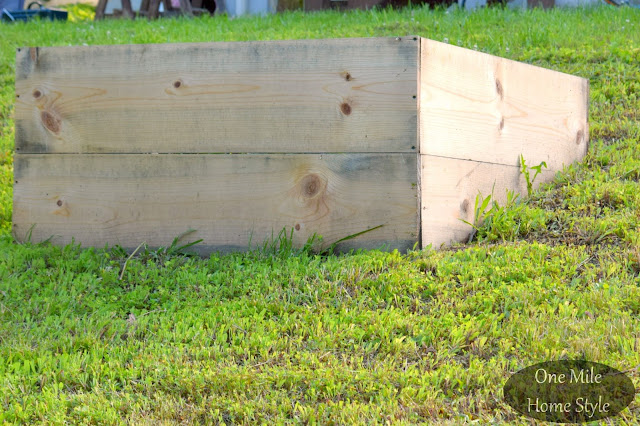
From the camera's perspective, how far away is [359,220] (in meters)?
3.27

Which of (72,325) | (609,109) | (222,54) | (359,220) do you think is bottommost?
(72,325)

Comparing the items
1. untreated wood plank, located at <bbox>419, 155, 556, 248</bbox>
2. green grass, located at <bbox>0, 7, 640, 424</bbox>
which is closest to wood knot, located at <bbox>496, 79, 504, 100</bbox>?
untreated wood plank, located at <bbox>419, 155, 556, 248</bbox>

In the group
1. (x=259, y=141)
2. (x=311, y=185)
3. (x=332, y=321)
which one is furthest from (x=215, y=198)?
(x=332, y=321)

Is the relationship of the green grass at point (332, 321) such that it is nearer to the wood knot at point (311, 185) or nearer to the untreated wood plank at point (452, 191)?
the untreated wood plank at point (452, 191)

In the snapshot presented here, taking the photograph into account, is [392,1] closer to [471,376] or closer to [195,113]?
[195,113]

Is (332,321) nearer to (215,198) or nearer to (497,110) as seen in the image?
(215,198)

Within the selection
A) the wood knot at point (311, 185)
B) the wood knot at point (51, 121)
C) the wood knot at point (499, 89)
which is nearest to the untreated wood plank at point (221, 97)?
the wood knot at point (51, 121)

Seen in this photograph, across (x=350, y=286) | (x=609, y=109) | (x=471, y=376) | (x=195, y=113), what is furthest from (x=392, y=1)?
(x=471, y=376)

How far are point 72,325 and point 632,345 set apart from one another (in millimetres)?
2110

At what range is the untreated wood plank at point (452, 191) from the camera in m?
3.23

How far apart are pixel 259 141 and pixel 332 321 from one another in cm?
119

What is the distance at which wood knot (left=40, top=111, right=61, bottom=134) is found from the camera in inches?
140

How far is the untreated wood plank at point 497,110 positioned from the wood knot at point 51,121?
1986 mm

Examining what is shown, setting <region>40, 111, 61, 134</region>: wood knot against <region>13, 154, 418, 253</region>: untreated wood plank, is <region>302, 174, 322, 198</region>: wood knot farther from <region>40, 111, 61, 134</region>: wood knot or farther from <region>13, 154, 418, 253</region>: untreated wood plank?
<region>40, 111, 61, 134</region>: wood knot
